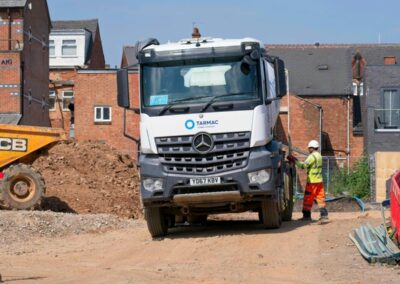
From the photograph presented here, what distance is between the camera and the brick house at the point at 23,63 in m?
52.4

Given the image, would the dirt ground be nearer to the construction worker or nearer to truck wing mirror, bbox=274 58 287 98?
the construction worker

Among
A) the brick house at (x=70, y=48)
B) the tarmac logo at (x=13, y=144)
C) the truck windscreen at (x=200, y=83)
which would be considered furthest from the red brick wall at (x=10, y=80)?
the truck windscreen at (x=200, y=83)

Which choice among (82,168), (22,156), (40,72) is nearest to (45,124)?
(40,72)

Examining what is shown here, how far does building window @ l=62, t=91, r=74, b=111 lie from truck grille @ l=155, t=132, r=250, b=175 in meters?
53.0

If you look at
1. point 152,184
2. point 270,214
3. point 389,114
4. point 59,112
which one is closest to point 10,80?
point 59,112

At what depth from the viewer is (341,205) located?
36031 millimetres

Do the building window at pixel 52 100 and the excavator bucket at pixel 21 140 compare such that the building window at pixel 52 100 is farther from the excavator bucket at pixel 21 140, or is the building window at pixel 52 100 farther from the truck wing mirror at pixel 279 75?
the truck wing mirror at pixel 279 75

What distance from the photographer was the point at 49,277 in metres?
12.6

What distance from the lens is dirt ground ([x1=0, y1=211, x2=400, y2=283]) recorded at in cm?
1242

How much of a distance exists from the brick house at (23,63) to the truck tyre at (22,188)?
27.2 metres

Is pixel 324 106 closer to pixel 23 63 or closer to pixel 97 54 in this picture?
pixel 23 63

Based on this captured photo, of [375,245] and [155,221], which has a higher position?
[375,245]

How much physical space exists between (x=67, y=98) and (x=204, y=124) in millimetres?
53668

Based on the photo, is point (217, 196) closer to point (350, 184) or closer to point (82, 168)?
point (82, 168)
